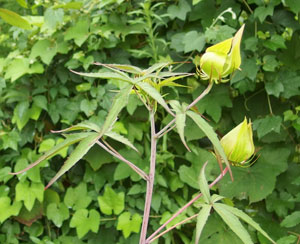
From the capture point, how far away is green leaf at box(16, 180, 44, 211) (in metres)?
1.45

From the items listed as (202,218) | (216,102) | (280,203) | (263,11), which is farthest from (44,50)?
(202,218)

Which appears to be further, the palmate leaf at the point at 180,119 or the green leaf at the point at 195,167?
the green leaf at the point at 195,167

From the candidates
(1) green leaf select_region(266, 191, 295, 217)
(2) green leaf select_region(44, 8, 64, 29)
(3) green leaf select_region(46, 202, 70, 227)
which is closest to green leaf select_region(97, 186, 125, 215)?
(3) green leaf select_region(46, 202, 70, 227)

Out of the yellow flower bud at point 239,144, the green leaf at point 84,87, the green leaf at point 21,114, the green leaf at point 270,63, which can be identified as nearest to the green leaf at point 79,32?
the green leaf at point 84,87

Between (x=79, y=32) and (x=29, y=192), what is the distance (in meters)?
0.63

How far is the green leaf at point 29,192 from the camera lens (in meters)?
1.45

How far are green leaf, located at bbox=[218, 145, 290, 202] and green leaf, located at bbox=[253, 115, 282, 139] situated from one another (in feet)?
0.38

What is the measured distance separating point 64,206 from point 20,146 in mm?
298

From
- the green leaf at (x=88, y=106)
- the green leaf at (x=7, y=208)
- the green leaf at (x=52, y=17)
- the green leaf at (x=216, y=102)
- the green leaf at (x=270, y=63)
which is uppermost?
the green leaf at (x=52, y=17)

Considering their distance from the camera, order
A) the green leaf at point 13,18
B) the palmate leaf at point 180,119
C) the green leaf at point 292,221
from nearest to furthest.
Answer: the palmate leaf at point 180,119 → the green leaf at point 13,18 → the green leaf at point 292,221

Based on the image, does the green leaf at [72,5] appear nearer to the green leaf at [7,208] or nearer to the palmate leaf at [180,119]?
the green leaf at [7,208]

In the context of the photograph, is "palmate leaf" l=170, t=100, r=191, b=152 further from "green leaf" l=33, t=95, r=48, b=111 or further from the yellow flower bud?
"green leaf" l=33, t=95, r=48, b=111

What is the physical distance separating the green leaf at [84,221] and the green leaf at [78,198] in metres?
0.03

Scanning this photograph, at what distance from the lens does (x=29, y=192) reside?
4.81 feet
